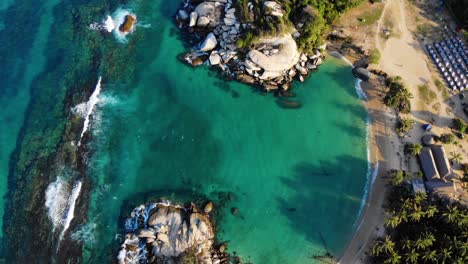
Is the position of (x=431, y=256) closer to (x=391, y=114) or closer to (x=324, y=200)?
(x=324, y=200)

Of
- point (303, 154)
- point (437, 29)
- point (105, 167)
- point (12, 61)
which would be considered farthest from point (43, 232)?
point (437, 29)

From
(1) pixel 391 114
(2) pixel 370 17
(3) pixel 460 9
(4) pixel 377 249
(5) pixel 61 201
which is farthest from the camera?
(2) pixel 370 17

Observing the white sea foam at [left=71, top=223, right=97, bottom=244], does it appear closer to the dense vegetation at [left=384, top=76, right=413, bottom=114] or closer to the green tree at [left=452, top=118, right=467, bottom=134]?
the dense vegetation at [left=384, top=76, right=413, bottom=114]

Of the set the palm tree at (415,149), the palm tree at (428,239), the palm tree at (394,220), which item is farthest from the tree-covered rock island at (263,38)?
the palm tree at (428,239)

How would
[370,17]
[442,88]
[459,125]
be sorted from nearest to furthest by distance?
[459,125]
[442,88]
[370,17]

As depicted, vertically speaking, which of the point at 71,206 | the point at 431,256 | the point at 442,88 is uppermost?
the point at 442,88

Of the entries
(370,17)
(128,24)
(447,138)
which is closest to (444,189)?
(447,138)

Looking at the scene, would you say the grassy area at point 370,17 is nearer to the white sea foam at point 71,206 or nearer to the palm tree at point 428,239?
the palm tree at point 428,239
